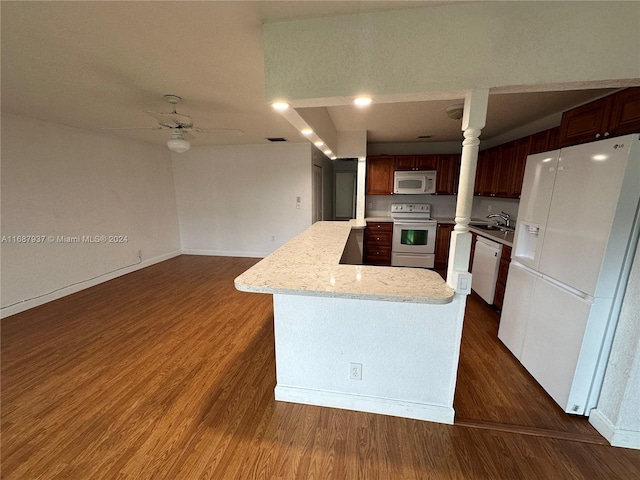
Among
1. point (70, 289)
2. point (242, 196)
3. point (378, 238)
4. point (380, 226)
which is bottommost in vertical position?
point (70, 289)

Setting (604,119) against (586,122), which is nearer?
(604,119)

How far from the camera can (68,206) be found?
11.5 feet

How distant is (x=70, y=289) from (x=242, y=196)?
9.76ft

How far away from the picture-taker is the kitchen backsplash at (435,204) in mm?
4581

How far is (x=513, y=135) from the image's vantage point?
386 cm

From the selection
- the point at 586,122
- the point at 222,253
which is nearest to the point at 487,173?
the point at 586,122

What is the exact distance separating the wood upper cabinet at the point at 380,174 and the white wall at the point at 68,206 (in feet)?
13.4

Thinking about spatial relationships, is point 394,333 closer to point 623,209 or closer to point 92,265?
point 623,209

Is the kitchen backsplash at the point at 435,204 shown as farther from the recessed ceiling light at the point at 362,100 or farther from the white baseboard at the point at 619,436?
the recessed ceiling light at the point at 362,100

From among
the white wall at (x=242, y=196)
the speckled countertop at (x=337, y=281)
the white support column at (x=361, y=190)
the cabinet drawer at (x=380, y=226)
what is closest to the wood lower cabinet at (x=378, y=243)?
the cabinet drawer at (x=380, y=226)

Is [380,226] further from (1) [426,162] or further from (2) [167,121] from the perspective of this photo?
(2) [167,121]

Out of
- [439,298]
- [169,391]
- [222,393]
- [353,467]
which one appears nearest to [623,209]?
[439,298]

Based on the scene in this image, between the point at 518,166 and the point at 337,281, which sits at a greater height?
the point at 518,166

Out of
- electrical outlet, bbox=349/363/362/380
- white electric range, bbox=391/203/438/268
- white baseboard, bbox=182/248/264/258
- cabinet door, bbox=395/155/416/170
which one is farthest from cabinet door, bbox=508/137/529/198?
white baseboard, bbox=182/248/264/258
